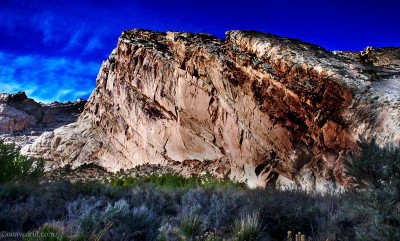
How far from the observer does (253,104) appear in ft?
57.3

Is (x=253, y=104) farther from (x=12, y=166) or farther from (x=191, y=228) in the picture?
(x=191, y=228)

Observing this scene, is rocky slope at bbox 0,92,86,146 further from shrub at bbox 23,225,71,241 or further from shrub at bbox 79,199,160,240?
shrub at bbox 23,225,71,241

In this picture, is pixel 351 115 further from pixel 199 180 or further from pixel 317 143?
Result: pixel 199 180

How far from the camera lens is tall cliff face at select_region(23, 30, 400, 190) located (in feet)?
47.3

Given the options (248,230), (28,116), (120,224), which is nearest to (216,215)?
(248,230)

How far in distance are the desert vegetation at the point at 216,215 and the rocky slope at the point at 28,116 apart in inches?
1884

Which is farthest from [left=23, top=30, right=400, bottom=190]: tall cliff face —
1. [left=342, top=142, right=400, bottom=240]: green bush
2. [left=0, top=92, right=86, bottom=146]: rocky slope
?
[left=0, top=92, right=86, bottom=146]: rocky slope

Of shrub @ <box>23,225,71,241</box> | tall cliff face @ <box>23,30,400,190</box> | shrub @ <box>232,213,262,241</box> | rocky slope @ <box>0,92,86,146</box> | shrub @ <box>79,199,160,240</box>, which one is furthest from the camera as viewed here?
rocky slope @ <box>0,92,86,146</box>

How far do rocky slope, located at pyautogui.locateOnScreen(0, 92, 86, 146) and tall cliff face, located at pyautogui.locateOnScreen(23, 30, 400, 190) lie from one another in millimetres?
32407

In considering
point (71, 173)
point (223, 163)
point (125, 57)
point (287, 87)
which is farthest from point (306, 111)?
point (71, 173)

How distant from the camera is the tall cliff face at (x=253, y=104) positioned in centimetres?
1442

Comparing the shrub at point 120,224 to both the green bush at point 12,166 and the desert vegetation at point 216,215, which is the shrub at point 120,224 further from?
the green bush at point 12,166

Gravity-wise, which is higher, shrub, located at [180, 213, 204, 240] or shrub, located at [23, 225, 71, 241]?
shrub, located at [23, 225, 71, 241]

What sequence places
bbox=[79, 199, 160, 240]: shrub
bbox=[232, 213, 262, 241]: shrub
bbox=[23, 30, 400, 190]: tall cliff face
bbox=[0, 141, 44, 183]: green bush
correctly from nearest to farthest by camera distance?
bbox=[79, 199, 160, 240]: shrub < bbox=[232, 213, 262, 241]: shrub < bbox=[0, 141, 44, 183]: green bush < bbox=[23, 30, 400, 190]: tall cliff face
